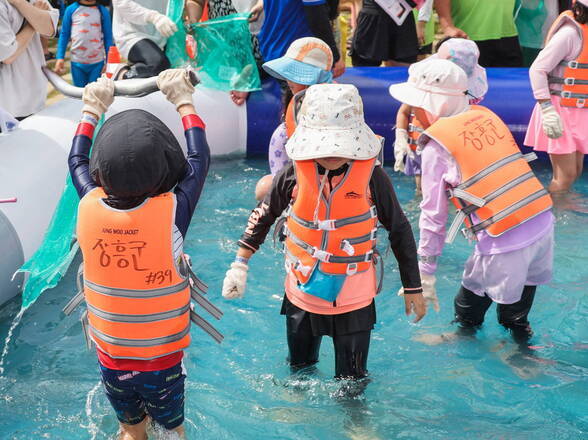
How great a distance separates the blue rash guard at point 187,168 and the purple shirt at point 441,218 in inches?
36.0

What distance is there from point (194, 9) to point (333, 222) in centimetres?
415

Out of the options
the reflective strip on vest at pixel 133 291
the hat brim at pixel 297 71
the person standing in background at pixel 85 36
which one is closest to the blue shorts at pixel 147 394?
the reflective strip on vest at pixel 133 291

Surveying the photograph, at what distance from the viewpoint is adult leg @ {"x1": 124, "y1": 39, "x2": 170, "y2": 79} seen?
19.0 ft

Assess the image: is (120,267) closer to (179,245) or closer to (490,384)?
(179,245)

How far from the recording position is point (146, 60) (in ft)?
19.1

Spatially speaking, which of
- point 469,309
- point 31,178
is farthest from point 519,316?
point 31,178

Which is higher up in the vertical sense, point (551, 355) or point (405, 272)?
point (405, 272)

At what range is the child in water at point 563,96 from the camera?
4480 mm

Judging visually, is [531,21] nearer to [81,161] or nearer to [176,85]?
[176,85]

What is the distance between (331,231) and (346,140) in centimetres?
34

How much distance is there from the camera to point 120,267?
238 cm

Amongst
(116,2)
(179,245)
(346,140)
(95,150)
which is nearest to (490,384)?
(346,140)

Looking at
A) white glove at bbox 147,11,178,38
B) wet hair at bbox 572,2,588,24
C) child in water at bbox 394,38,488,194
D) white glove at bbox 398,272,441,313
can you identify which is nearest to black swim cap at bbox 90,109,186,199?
white glove at bbox 398,272,441,313

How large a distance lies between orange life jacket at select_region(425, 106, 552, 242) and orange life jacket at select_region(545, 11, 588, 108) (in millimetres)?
1839
